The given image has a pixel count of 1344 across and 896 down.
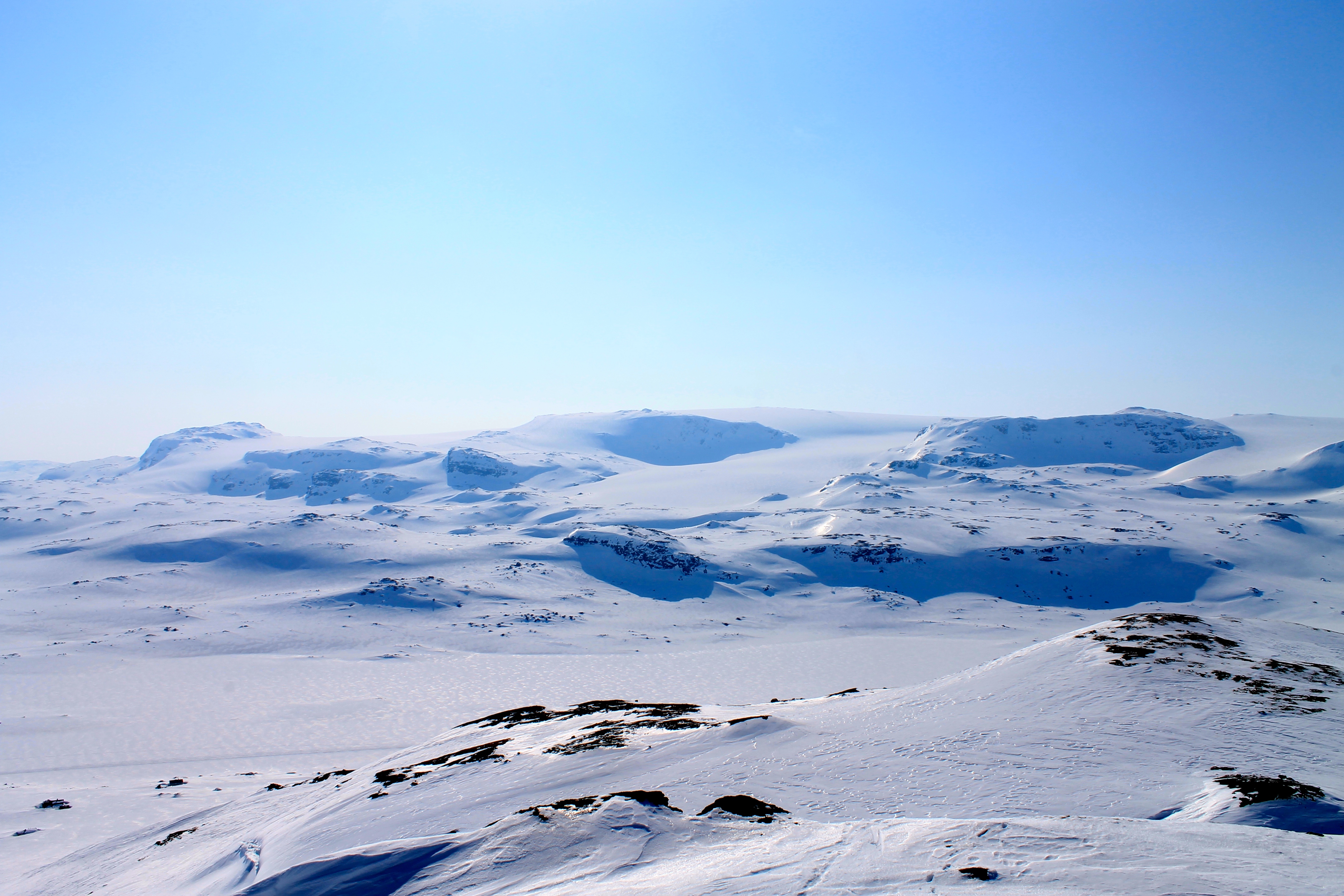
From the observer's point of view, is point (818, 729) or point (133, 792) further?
point (133, 792)

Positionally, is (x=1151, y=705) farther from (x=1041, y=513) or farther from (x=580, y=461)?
(x=580, y=461)

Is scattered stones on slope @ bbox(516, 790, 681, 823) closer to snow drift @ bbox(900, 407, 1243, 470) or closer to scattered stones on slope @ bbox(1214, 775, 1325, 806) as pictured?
scattered stones on slope @ bbox(1214, 775, 1325, 806)

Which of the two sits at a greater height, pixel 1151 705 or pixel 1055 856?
pixel 1055 856

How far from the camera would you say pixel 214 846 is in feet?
50.9

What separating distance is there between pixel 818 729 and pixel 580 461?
6985 inches

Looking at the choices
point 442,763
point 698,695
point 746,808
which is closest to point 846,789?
point 746,808

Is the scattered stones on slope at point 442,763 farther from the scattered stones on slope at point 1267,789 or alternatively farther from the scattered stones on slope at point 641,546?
the scattered stones on slope at point 641,546

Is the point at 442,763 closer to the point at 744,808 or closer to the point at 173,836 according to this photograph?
the point at 173,836

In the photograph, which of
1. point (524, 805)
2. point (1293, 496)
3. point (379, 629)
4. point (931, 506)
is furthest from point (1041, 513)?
point (524, 805)

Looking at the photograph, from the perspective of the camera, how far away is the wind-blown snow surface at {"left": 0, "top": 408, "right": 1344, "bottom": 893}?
9.81 metres

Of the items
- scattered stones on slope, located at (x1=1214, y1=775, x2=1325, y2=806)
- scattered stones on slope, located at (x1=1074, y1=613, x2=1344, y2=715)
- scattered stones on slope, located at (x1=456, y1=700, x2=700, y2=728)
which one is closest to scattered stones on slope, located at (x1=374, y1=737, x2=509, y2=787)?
scattered stones on slope, located at (x1=456, y1=700, x2=700, y2=728)

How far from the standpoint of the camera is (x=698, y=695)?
3722 cm

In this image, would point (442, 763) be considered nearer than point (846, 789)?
No

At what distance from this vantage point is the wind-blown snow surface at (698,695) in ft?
32.2
